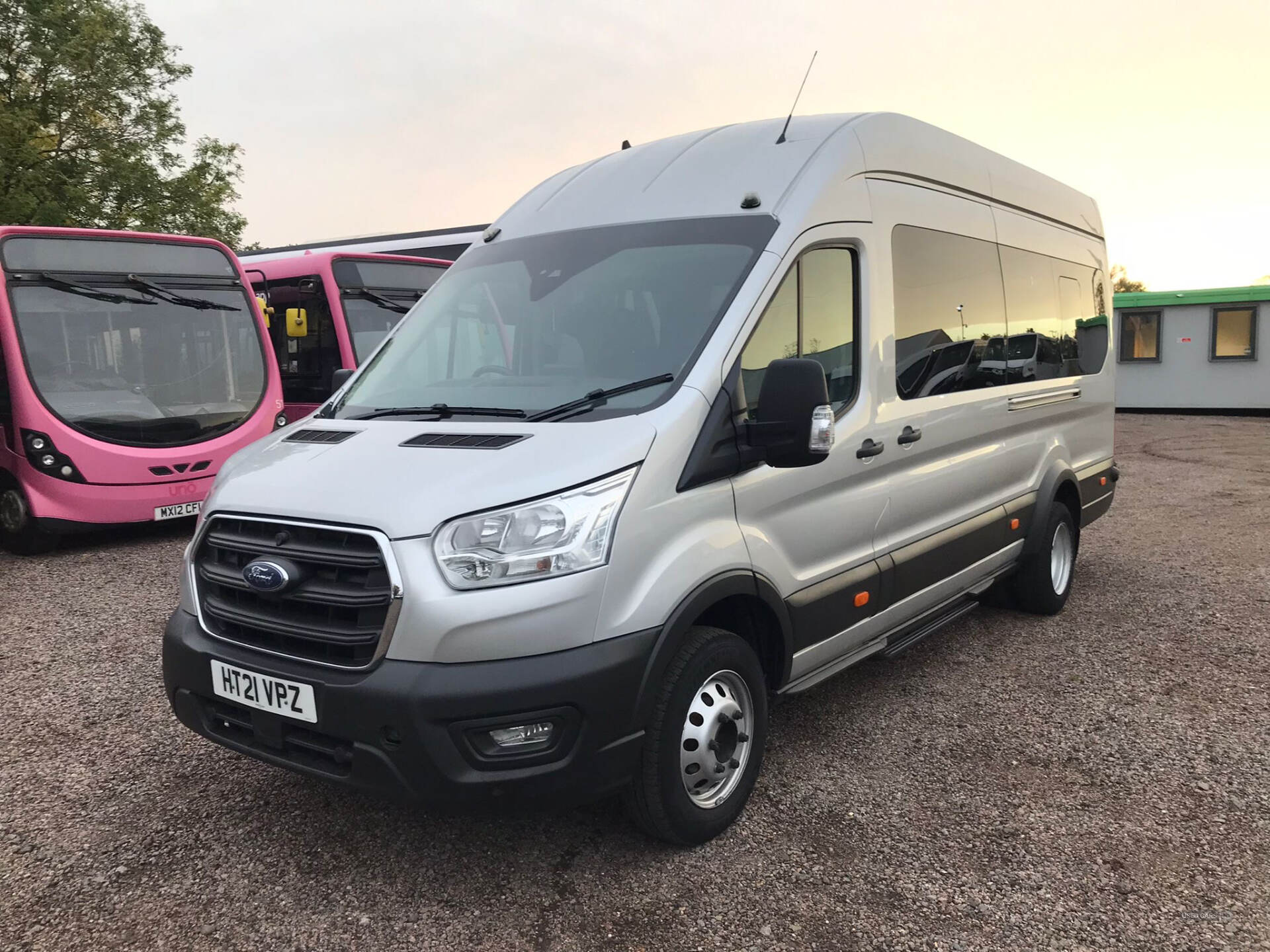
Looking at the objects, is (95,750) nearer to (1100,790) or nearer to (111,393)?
(1100,790)

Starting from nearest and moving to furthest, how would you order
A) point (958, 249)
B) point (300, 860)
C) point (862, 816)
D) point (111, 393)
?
point (300, 860)
point (862, 816)
point (958, 249)
point (111, 393)

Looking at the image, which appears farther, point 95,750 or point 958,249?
point 958,249

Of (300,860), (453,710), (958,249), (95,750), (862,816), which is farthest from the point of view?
(958,249)

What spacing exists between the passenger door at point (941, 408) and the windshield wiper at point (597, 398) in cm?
120

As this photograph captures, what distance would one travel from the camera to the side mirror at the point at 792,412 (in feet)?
10.1

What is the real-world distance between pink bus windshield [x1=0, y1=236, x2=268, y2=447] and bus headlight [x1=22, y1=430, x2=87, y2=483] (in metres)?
0.24

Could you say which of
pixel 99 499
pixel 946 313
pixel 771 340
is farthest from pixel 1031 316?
pixel 99 499

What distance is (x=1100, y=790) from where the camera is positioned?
3.70 m

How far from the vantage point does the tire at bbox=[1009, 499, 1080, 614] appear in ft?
19.1

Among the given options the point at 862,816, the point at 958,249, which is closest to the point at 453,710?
the point at 862,816

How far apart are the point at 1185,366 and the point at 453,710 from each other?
23385 millimetres

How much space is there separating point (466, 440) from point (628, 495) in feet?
1.95

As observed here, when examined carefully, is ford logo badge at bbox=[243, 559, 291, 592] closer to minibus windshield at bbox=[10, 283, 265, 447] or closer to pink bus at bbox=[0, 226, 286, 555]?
pink bus at bbox=[0, 226, 286, 555]

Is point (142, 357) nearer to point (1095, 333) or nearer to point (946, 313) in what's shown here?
point (946, 313)
